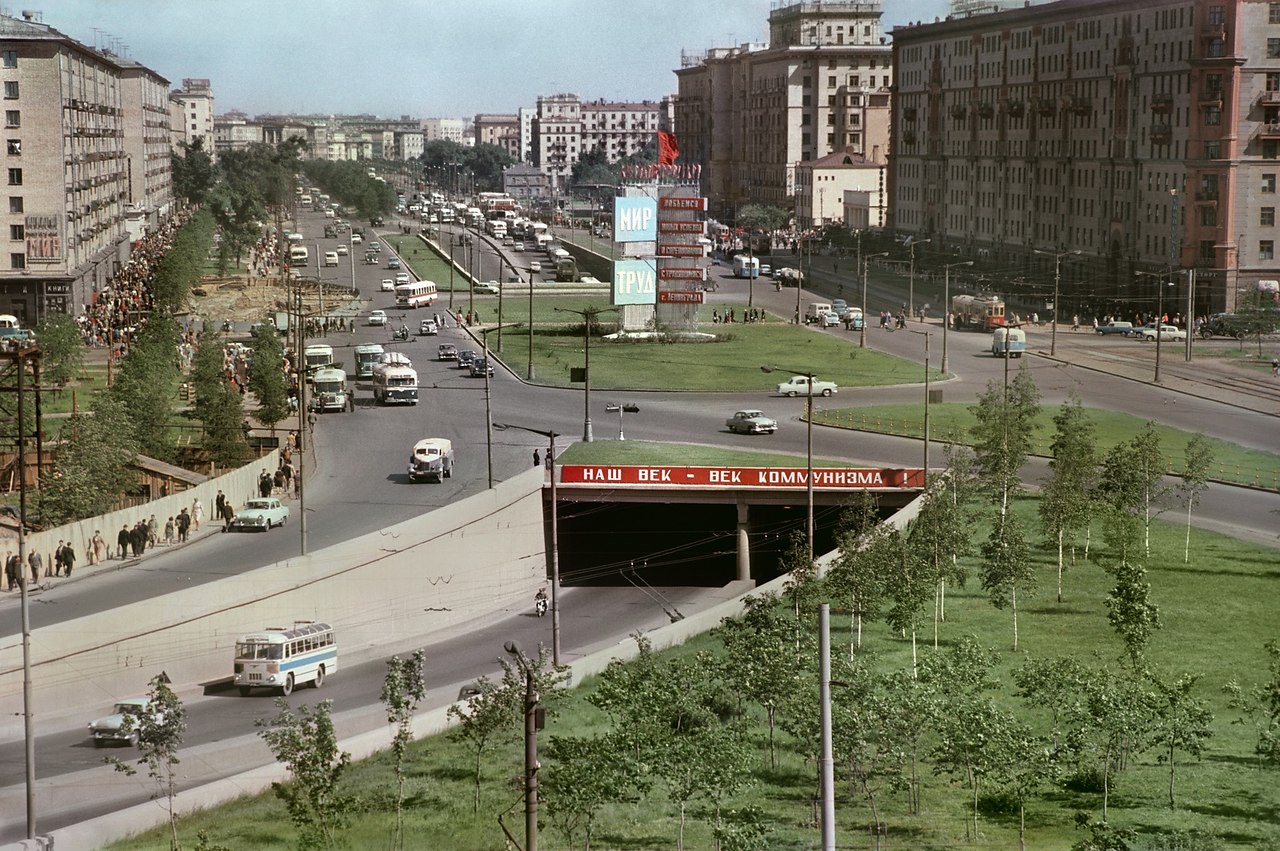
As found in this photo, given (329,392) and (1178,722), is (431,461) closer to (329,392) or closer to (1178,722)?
(329,392)

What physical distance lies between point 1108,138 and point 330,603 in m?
90.9

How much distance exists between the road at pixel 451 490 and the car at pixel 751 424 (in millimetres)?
712

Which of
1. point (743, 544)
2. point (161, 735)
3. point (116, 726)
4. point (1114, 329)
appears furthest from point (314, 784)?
point (1114, 329)

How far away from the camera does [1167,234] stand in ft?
374

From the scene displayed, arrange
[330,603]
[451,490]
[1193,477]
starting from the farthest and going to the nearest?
1. [451,490]
2. [1193,477]
3. [330,603]

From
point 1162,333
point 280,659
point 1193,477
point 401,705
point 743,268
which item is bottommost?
point 280,659

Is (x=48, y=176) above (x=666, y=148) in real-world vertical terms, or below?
below

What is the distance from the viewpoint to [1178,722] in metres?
35.4

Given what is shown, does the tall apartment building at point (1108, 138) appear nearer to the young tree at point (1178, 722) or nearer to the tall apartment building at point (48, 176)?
the tall apartment building at point (48, 176)

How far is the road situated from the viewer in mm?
39094

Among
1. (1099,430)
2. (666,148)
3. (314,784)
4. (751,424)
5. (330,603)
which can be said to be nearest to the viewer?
(314,784)

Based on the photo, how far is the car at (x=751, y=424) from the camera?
246 feet

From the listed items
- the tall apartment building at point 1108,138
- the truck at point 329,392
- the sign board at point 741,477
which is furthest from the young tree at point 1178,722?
the tall apartment building at point 1108,138

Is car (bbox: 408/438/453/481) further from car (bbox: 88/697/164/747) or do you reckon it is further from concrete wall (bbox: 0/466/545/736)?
car (bbox: 88/697/164/747)
